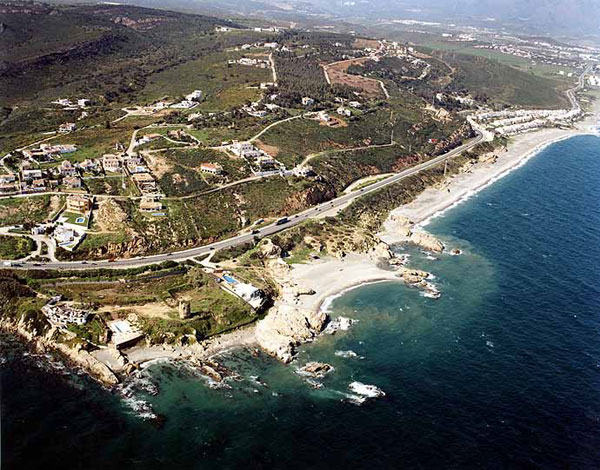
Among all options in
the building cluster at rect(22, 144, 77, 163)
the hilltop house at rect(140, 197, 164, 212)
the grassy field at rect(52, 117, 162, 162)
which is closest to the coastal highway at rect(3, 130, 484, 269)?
the hilltop house at rect(140, 197, 164, 212)

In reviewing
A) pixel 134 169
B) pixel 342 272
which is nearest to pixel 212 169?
pixel 134 169

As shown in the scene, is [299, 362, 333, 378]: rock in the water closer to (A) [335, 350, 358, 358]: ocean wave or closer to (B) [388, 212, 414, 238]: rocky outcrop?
(A) [335, 350, 358, 358]: ocean wave

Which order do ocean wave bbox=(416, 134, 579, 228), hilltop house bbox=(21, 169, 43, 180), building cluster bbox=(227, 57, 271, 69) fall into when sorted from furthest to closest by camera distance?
building cluster bbox=(227, 57, 271, 69) < ocean wave bbox=(416, 134, 579, 228) < hilltop house bbox=(21, 169, 43, 180)

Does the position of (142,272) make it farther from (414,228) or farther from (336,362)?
(414,228)

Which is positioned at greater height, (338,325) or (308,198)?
(308,198)

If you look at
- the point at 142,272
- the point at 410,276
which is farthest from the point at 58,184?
the point at 410,276

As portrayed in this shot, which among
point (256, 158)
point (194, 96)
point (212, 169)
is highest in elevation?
point (194, 96)

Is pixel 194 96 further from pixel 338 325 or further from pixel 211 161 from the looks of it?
pixel 338 325

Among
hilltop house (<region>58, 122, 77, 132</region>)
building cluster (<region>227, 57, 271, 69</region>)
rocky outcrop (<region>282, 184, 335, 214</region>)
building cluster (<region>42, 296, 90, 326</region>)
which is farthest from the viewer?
building cluster (<region>227, 57, 271, 69</region>)
